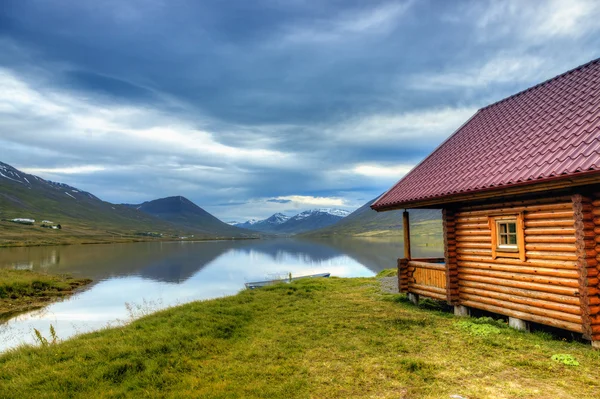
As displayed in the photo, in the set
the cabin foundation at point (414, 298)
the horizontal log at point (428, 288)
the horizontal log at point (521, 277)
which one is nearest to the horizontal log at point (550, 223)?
the horizontal log at point (521, 277)

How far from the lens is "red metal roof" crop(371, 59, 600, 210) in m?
9.20

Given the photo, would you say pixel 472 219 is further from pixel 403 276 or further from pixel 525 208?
pixel 403 276

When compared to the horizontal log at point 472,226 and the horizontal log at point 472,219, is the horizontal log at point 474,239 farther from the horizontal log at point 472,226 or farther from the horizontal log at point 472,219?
the horizontal log at point 472,219

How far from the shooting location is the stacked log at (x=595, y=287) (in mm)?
8422

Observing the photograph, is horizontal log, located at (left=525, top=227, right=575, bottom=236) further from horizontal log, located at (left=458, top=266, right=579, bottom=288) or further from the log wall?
horizontal log, located at (left=458, top=266, right=579, bottom=288)

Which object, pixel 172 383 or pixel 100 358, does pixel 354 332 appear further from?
pixel 100 358

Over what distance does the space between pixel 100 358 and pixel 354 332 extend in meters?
6.79

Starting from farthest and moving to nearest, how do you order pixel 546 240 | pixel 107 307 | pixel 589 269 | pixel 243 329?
pixel 107 307 < pixel 243 329 < pixel 546 240 < pixel 589 269

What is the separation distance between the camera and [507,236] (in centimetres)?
1103

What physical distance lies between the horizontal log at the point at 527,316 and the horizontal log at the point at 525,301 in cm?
26

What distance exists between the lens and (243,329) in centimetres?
1191

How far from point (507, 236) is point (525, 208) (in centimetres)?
120

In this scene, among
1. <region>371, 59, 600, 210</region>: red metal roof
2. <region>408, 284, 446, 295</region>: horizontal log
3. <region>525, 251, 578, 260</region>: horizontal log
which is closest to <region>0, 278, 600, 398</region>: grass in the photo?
<region>408, 284, 446, 295</region>: horizontal log

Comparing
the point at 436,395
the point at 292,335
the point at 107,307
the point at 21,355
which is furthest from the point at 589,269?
the point at 107,307
